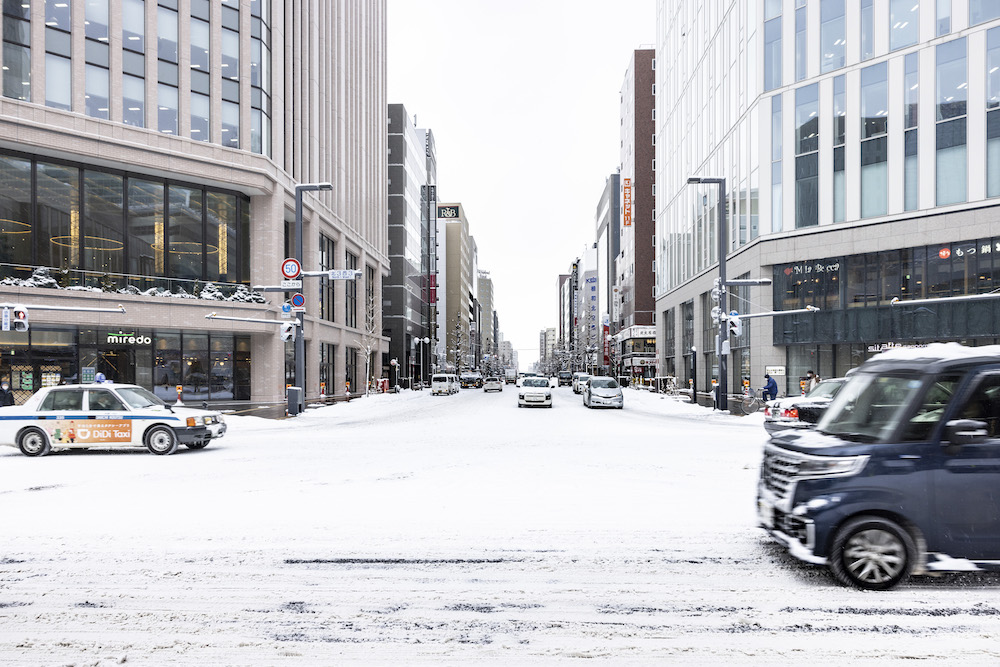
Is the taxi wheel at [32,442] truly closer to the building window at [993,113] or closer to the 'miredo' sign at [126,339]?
the 'miredo' sign at [126,339]

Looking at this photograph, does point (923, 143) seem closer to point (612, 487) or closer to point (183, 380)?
point (612, 487)

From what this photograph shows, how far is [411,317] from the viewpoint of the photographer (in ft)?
290

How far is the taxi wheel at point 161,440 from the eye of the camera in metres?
14.4

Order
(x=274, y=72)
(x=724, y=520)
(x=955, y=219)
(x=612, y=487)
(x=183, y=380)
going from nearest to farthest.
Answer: (x=724, y=520), (x=612, y=487), (x=955, y=219), (x=183, y=380), (x=274, y=72)

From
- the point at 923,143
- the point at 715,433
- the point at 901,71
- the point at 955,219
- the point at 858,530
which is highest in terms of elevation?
the point at 901,71

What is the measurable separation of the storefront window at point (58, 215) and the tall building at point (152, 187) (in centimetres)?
5

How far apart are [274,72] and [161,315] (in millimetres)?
14787

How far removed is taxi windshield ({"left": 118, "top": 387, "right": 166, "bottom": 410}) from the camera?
47.8 ft

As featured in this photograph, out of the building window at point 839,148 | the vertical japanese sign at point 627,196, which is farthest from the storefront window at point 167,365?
the vertical japanese sign at point 627,196

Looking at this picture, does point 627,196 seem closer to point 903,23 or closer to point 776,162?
point 776,162

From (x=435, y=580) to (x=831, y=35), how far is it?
37577 mm

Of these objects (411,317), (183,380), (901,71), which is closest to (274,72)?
(183,380)

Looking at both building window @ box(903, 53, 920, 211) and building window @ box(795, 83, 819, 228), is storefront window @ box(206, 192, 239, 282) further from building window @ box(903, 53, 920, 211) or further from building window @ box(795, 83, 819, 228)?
building window @ box(903, 53, 920, 211)

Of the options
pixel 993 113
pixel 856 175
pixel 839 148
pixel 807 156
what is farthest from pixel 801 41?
pixel 993 113
